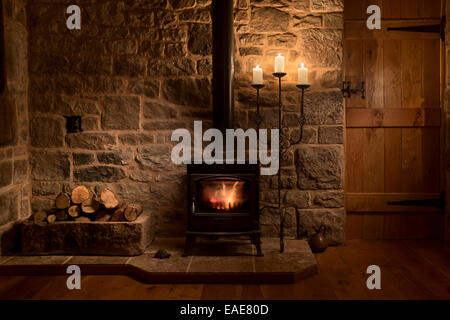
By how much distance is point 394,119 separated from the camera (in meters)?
3.94

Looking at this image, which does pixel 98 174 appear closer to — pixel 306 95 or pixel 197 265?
pixel 197 265

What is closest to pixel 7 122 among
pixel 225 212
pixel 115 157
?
pixel 115 157

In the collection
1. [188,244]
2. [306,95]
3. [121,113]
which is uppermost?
[306,95]

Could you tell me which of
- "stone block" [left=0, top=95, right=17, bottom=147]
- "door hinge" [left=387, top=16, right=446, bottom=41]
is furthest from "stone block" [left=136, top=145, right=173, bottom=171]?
"door hinge" [left=387, top=16, right=446, bottom=41]

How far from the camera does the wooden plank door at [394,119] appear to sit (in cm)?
391

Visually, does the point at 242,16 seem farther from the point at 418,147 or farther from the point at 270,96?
the point at 418,147

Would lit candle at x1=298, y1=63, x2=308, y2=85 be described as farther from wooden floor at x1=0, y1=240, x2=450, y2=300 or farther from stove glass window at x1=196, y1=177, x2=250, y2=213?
wooden floor at x1=0, y1=240, x2=450, y2=300

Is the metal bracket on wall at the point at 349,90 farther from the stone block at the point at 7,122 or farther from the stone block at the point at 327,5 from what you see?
the stone block at the point at 7,122

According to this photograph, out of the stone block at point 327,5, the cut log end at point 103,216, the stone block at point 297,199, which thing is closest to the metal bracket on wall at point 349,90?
the stone block at point 327,5

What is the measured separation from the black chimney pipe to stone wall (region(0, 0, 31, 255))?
157 centimetres

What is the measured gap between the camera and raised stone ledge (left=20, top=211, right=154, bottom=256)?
11.3 ft

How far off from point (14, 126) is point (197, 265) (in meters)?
1.82

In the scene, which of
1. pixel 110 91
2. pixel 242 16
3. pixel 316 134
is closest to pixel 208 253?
pixel 316 134
